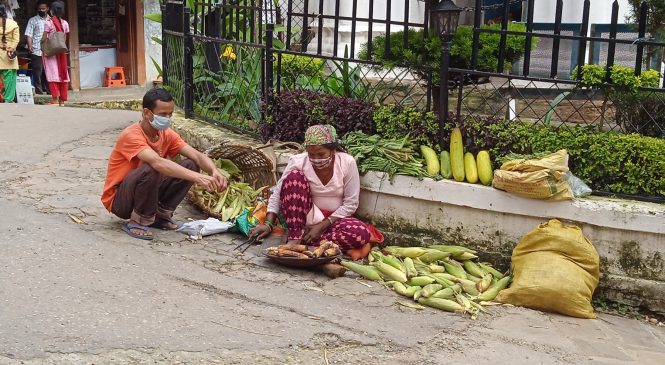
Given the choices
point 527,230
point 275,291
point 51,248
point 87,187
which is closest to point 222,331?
point 275,291

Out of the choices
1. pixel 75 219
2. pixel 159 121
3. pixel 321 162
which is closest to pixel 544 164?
pixel 321 162

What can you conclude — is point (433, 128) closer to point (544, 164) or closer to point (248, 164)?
point (544, 164)

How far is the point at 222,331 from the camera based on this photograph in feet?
14.2

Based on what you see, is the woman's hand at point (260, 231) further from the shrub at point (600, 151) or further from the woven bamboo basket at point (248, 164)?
the shrub at point (600, 151)

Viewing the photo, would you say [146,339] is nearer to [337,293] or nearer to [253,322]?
[253,322]

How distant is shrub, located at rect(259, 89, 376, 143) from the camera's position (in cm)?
660

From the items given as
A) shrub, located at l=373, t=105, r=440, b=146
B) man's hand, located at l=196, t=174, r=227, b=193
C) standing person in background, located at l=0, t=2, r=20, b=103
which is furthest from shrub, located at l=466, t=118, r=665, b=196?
standing person in background, located at l=0, t=2, r=20, b=103

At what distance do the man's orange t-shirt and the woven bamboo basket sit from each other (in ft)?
2.54

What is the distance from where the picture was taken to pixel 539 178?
545cm

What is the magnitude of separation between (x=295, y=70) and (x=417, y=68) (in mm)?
1880

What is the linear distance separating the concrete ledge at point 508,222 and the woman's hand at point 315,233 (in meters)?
0.55

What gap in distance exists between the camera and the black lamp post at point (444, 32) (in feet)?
19.7

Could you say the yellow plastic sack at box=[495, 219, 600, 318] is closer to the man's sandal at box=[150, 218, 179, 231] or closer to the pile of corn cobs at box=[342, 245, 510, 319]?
the pile of corn cobs at box=[342, 245, 510, 319]

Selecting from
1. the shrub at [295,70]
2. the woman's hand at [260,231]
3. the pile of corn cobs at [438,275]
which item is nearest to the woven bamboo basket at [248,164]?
the woman's hand at [260,231]
